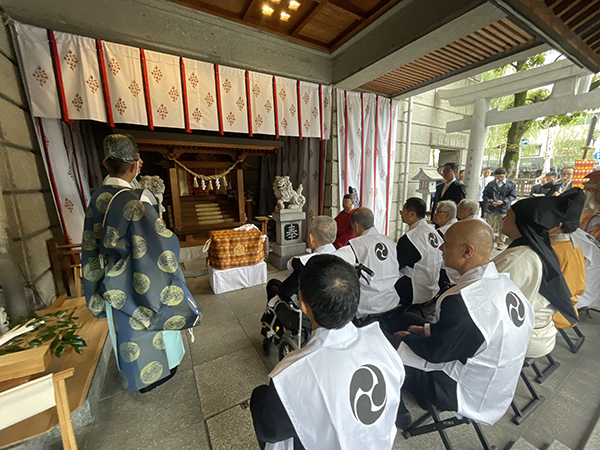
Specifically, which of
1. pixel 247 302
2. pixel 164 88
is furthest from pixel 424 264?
pixel 164 88

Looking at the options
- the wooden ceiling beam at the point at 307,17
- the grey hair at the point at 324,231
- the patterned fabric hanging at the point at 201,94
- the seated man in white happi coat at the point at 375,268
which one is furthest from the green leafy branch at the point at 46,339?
the wooden ceiling beam at the point at 307,17

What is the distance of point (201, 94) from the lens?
364 cm

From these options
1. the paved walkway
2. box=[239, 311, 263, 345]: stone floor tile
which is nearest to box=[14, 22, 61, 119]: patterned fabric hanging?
the paved walkway

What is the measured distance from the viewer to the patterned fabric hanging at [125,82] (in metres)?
3.08

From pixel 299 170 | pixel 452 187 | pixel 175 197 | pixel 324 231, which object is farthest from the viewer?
pixel 299 170

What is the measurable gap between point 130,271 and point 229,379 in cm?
126

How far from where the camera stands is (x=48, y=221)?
300 cm

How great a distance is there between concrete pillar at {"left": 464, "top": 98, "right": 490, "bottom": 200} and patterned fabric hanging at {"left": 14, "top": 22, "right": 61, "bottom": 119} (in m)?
8.69

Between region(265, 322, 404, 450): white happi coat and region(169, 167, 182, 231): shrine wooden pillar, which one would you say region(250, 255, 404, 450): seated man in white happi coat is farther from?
region(169, 167, 182, 231): shrine wooden pillar

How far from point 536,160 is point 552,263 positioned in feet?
102

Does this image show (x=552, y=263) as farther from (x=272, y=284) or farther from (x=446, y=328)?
(x=272, y=284)

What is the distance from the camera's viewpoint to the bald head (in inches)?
55.3

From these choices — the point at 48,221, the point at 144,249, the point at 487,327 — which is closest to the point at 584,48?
the point at 487,327

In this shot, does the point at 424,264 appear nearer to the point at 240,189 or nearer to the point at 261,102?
the point at 261,102
